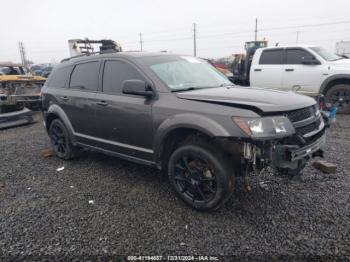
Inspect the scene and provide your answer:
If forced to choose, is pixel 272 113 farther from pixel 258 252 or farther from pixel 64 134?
pixel 64 134

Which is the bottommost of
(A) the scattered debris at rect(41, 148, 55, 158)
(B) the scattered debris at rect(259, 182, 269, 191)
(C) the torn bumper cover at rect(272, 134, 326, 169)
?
(A) the scattered debris at rect(41, 148, 55, 158)

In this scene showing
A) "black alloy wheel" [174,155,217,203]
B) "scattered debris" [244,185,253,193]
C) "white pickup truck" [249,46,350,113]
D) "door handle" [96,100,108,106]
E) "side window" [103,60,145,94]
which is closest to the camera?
"black alloy wheel" [174,155,217,203]

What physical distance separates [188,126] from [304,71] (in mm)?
6125

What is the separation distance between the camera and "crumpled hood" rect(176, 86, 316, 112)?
2.77 m

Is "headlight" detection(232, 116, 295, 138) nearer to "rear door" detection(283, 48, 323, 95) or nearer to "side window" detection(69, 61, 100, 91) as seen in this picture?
"side window" detection(69, 61, 100, 91)

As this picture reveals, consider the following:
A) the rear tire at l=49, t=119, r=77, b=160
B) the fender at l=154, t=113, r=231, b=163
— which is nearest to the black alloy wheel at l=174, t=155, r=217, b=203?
the fender at l=154, t=113, r=231, b=163

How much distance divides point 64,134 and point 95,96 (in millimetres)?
1229

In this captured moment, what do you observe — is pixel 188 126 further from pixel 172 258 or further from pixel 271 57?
pixel 271 57

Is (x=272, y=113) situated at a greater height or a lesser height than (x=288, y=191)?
greater

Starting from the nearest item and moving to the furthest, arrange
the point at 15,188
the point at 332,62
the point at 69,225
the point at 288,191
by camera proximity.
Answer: the point at 69,225 < the point at 288,191 < the point at 15,188 < the point at 332,62

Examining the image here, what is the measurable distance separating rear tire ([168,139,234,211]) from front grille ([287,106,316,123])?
810 millimetres

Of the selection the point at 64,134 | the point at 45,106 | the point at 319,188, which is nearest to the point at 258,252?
the point at 319,188

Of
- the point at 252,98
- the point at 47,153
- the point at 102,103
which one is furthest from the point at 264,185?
the point at 47,153

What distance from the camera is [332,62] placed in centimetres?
744
